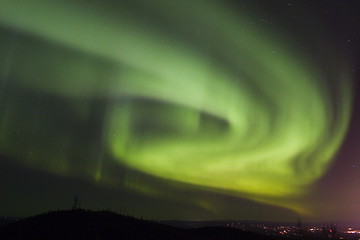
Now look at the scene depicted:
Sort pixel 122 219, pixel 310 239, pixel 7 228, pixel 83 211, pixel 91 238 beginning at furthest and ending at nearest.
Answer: pixel 310 239, pixel 83 211, pixel 122 219, pixel 7 228, pixel 91 238

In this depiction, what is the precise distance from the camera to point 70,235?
24.6 metres

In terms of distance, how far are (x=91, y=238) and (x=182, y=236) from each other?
27.5 ft

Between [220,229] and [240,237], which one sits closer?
[240,237]

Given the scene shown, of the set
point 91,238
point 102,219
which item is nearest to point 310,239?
point 102,219

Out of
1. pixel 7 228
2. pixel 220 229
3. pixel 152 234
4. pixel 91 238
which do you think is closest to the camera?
pixel 91 238

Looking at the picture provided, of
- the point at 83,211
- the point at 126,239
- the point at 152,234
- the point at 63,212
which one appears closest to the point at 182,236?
the point at 152,234

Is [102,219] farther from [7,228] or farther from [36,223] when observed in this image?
[7,228]

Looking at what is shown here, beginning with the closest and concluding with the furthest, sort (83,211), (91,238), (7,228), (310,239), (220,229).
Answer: (91,238)
(7,228)
(83,211)
(220,229)
(310,239)

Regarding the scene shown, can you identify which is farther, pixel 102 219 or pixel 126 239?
pixel 102 219

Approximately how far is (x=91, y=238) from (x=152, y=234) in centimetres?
531

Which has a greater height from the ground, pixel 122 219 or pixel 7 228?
pixel 122 219

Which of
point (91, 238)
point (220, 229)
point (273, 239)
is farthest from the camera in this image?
point (220, 229)

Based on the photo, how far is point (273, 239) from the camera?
36.6m

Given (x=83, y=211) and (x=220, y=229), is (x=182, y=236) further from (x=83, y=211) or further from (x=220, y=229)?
(x=220, y=229)
